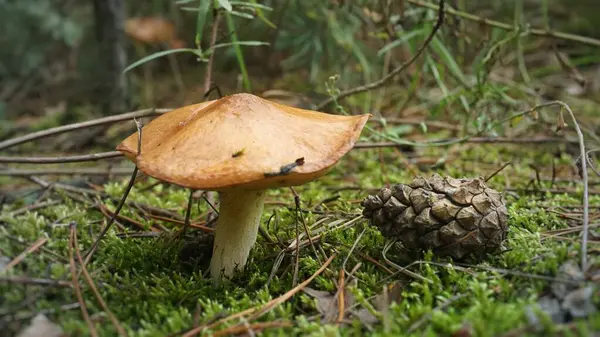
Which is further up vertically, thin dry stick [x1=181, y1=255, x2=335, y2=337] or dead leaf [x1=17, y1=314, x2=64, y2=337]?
thin dry stick [x1=181, y1=255, x2=335, y2=337]

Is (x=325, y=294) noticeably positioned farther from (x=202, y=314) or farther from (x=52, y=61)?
(x=52, y=61)

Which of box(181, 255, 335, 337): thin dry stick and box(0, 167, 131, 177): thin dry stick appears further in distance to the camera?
box(0, 167, 131, 177): thin dry stick

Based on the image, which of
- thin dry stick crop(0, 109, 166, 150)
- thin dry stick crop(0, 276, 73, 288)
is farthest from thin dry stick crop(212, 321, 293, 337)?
thin dry stick crop(0, 109, 166, 150)

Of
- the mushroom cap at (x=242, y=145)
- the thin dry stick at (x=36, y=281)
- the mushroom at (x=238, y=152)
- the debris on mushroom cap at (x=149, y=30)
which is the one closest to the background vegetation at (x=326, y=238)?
the thin dry stick at (x=36, y=281)

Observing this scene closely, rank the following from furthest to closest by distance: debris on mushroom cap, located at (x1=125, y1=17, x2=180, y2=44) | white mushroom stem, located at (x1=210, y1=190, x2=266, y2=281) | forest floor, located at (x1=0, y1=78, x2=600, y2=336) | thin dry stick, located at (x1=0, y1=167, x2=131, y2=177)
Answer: debris on mushroom cap, located at (x1=125, y1=17, x2=180, y2=44), thin dry stick, located at (x1=0, y1=167, x2=131, y2=177), white mushroom stem, located at (x1=210, y1=190, x2=266, y2=281), forest floor, located at (x1=0, y1=78, x2=600, y2=336)

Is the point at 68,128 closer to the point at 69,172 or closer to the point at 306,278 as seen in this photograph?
the point at 69,172

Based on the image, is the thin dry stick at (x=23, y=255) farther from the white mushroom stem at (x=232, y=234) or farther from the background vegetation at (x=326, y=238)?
the white mushroom stem at (x=232, y=234)

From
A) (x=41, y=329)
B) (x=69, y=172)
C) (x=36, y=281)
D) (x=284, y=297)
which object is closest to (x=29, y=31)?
(x=69, y=172)

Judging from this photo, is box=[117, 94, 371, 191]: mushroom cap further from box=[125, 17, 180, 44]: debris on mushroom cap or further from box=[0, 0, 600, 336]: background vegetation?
box=[125, 17, 180, 44]: debris on mushroom cap

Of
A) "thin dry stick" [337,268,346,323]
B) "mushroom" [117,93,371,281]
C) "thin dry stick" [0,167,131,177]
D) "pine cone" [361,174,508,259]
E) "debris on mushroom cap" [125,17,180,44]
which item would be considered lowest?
"thin dry stick" [0,167,131,177]
